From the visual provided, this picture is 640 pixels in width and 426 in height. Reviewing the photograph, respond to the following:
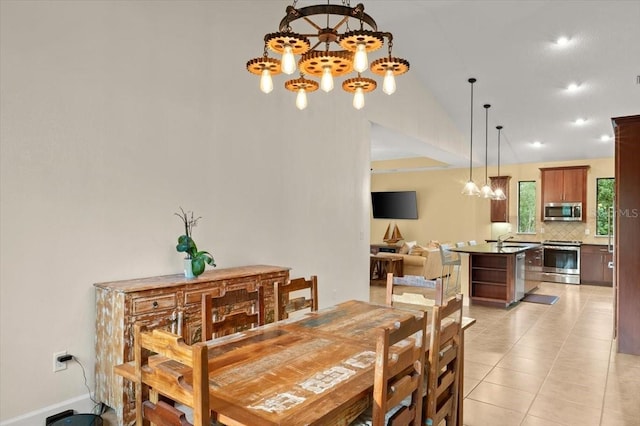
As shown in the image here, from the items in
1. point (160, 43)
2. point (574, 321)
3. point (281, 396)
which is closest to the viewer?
point (281, 396)

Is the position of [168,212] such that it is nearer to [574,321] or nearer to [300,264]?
[300,264]

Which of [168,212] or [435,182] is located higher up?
[435,182]

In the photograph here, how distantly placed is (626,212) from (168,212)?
4581 millimetres

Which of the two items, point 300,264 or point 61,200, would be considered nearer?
point 61,200

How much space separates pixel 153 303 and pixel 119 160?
3.68 feet

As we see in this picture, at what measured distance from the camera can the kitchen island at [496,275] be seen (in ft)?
21.0

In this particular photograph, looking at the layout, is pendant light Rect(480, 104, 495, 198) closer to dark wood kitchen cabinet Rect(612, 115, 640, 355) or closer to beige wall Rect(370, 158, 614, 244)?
beige wall Rect(370, 158, 614, 244)

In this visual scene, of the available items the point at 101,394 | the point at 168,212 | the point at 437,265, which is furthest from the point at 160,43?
the point at 437,265

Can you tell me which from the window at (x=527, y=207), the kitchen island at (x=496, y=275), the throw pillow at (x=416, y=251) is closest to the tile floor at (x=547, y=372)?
the kitchen island at (x=496, y=275)

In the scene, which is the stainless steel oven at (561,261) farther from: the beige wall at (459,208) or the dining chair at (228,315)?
the dining chair at (228,315)

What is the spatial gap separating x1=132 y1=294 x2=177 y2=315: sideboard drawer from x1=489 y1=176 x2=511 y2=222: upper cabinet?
8595 mm

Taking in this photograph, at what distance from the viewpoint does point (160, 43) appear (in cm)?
335

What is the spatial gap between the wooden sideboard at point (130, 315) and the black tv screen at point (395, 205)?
8596 mm

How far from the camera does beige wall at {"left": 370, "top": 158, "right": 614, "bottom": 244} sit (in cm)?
890
